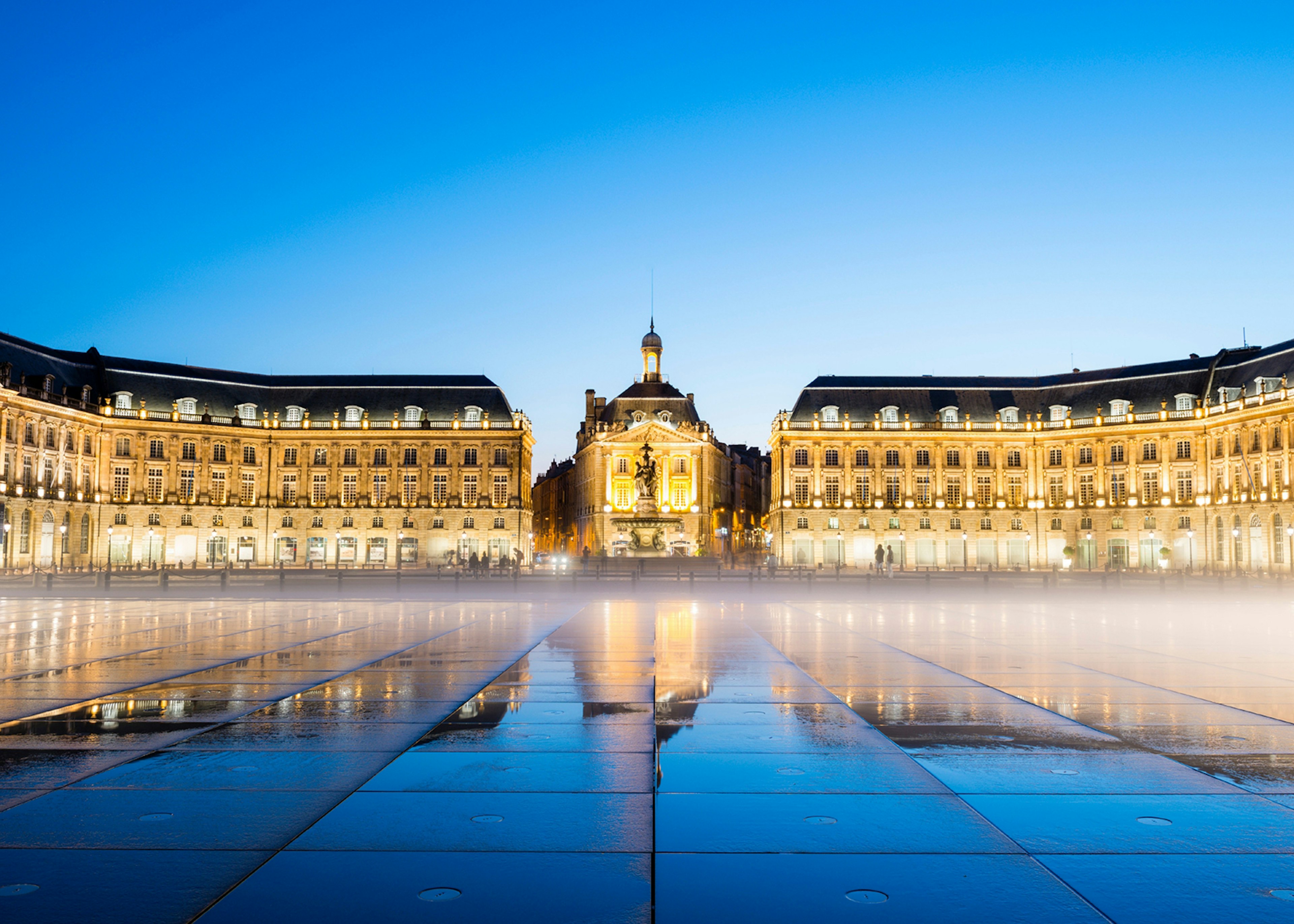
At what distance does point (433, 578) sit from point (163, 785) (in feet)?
163

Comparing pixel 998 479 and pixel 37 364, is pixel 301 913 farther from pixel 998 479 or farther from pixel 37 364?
pixel 998 479

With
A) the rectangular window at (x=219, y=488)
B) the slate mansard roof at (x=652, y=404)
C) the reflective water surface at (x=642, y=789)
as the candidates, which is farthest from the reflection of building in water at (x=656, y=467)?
the reflective water surface at (x=642, y=789)

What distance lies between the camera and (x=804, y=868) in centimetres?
555

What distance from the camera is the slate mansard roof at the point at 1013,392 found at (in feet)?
302

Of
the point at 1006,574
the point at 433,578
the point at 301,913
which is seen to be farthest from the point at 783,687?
the point at 1006,574

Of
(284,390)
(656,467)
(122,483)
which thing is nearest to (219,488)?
(122,483)

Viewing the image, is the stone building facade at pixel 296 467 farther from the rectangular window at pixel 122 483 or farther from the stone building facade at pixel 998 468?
the stone building facade at pixel 998 468

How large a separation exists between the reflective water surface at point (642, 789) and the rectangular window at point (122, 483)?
85.2 m

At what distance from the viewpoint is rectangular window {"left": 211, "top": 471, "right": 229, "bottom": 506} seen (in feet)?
318

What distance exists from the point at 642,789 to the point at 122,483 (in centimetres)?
9734

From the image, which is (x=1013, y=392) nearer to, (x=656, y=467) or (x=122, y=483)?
(x=656, y=467)

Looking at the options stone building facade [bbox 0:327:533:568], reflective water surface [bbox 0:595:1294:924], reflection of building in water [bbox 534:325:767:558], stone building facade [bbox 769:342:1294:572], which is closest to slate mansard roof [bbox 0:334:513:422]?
stone building facade [bbox 0:327:533:568]

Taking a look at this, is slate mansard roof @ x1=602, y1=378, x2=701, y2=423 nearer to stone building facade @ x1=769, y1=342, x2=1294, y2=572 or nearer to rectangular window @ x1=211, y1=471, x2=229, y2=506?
stone building facade @ x1=769, y1=342, x2=1294, y2=572

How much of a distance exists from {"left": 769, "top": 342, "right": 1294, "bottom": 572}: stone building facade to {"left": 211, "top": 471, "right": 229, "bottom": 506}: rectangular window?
52.5m
